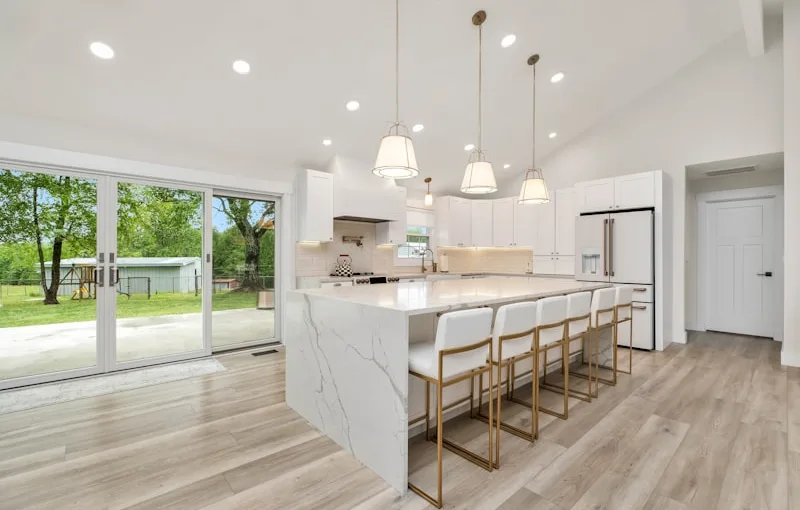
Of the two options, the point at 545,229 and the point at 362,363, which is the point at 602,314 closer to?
the point at 362,363

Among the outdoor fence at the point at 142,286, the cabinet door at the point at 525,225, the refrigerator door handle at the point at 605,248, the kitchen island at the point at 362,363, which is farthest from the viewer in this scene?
the cabinet door at the point at 525,225

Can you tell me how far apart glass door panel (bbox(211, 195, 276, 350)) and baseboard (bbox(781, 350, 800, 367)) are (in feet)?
19.2

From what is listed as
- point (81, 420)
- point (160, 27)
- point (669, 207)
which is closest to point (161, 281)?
point (81, 420)

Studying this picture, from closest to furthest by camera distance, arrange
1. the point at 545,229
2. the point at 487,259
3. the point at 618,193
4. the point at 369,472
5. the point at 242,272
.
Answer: the point at 369,472, the point at 242,272, the point at 618,193, the point at 545,229, the point at 487,259

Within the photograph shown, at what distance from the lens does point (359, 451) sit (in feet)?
7.32

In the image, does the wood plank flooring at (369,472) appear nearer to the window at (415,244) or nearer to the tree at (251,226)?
the tree at (251,226)

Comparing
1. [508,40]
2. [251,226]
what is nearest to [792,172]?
[508,40]

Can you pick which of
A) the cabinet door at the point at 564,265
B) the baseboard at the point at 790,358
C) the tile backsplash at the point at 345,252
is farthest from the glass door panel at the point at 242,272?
the baseboard at the point at 790,358

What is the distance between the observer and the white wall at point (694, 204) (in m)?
5.39

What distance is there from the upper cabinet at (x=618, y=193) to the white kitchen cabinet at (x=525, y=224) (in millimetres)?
939

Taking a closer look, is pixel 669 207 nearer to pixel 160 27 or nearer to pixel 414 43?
pixel 414 43

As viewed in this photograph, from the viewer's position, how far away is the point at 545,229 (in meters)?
6.13

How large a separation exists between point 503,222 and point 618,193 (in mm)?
1954

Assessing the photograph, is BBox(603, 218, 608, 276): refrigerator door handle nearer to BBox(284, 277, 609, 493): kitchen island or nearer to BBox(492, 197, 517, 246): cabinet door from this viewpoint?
BBox(492, 197, 517, 246): cabinet door
